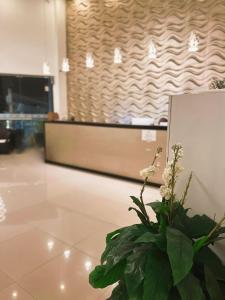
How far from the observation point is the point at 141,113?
5742mm

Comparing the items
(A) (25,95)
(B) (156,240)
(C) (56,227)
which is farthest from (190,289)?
(A) (25,95)

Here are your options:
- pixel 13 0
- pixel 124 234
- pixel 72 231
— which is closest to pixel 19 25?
pixel 13 0

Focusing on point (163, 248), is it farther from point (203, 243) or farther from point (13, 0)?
point (13, 0)

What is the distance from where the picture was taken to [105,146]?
4973mm

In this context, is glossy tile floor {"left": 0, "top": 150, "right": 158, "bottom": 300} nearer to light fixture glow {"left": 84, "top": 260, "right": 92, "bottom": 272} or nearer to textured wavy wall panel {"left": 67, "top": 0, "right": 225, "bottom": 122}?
light fixture glow {"left": 84, "top": 260, "right": 92, "bottom": 272}

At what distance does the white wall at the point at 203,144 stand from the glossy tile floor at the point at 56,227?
1006 millimetres

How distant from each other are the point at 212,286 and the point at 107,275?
0.50m

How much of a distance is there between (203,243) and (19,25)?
6.81m

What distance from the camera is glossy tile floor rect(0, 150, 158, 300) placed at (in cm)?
188

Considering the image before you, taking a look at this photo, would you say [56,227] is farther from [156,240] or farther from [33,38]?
[33,38]

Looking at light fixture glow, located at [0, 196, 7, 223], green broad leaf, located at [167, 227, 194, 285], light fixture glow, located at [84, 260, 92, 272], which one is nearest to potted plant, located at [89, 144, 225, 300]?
→ green broad leaf, located at [167, 227, 194, 285]

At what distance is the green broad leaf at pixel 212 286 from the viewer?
1.12 meters

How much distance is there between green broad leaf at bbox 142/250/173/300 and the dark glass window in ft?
20.9

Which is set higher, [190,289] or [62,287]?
[190,289]
